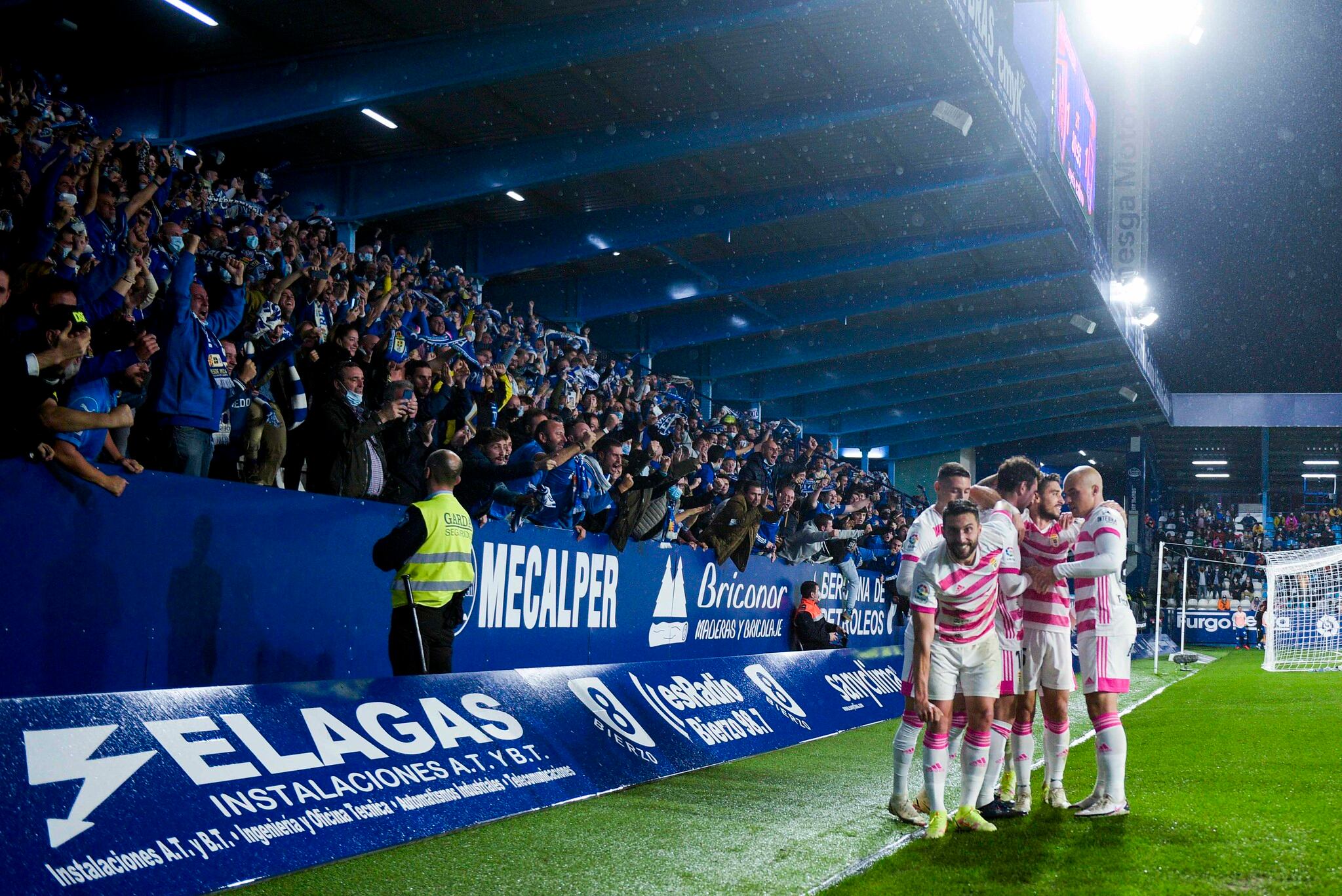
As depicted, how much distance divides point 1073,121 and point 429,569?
29058 mm

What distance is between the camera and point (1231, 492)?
64875 mm

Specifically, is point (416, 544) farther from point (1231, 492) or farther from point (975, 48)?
point (1231, 492)

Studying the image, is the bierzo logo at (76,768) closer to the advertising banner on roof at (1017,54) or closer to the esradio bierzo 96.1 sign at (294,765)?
the esradio bierzo 96.1 sign at (294,765)

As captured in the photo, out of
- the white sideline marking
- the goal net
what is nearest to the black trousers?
the white sideline marking

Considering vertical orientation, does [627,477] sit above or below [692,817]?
above

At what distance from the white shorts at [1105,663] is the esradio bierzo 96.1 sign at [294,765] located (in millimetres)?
2937

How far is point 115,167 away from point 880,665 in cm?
1008

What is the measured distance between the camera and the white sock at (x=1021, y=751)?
7.11m

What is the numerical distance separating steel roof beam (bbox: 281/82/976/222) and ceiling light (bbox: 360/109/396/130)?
108 centimetres

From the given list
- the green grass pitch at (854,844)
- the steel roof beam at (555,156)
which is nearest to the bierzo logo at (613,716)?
the green grass pitch at (854,844)

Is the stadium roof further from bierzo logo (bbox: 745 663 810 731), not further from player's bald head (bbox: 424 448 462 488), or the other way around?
player's bald head (bbox: 424 448 462 488)

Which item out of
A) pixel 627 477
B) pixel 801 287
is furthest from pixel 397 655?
pixel 801 287

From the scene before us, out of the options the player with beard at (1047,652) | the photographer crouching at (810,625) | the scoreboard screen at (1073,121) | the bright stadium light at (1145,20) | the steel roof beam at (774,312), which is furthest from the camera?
the steel roof beam at (774,312)

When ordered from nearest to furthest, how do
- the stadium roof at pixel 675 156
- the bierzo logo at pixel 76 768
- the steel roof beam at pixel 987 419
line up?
the bierzo logo at pixel 76 768 < the stadium roof at pixel 675 156 < the steel roof beam at pixel 987 419
